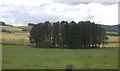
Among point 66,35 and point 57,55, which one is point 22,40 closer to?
point 57,55

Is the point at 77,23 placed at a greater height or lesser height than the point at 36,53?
greater

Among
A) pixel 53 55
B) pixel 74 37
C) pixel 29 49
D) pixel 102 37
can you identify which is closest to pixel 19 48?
pixel 29 49

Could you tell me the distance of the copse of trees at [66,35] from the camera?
89.5ft

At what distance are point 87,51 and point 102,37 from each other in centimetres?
287

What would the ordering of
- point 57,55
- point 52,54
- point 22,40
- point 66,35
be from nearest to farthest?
1. point 66,35
2. point 52,54
3. point 57,55
4. point 22,40

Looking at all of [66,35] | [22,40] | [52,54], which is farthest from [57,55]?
[22,40]

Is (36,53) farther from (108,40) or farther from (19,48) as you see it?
(108,40)

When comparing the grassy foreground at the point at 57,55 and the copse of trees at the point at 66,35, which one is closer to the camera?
the copse of trees at the point at 66,35

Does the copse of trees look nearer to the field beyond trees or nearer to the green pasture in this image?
the field beyond trees

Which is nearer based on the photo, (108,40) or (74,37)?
(74,37)

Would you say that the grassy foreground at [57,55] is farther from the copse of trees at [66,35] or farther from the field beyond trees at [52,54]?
the copse of trees at [66,35]

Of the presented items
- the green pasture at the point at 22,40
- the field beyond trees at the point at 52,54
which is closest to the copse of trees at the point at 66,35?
the field beyond trees at the point at 52,54

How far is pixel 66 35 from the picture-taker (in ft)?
94.2

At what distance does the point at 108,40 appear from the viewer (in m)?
31.5
